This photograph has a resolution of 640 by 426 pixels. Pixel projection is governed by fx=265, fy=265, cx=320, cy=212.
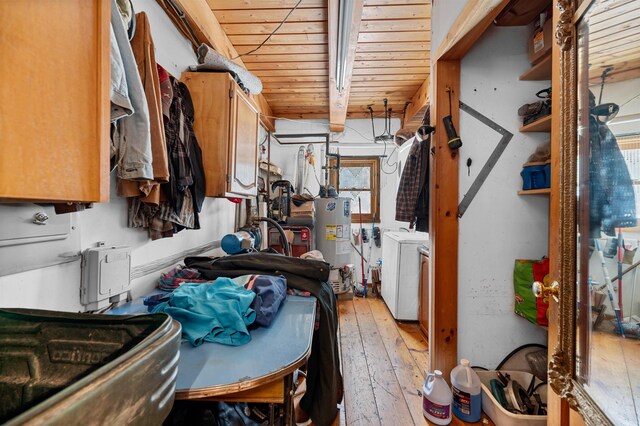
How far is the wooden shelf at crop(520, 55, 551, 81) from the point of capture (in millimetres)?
1446

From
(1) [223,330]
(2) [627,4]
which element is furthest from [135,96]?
(2) [627,4]

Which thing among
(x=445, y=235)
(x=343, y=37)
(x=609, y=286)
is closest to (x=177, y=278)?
(x=445, y=235)

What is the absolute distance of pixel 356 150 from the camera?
406 cm

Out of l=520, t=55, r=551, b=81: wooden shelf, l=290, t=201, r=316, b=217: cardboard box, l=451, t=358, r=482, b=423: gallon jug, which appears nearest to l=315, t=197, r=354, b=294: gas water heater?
l=290, t=201, r=316, b=217: cardboard box

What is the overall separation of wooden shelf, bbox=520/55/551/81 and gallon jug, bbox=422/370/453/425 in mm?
1806

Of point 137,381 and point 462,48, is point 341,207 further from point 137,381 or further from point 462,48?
point 137,381

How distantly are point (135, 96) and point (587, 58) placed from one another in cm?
134

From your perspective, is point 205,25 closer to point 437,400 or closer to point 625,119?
point 625,119

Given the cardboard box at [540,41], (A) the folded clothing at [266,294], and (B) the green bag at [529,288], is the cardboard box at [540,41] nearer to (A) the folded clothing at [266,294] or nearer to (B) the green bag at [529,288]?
(B) the green bag at [529,288]

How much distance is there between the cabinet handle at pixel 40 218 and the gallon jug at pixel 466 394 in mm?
1986

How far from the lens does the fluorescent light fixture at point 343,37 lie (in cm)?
155

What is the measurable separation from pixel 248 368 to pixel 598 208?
100cm

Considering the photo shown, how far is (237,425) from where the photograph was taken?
104 cm

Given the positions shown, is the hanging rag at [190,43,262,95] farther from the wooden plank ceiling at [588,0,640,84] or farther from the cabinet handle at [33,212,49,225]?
the wooden plank ceiling at [588,0,640,84]
